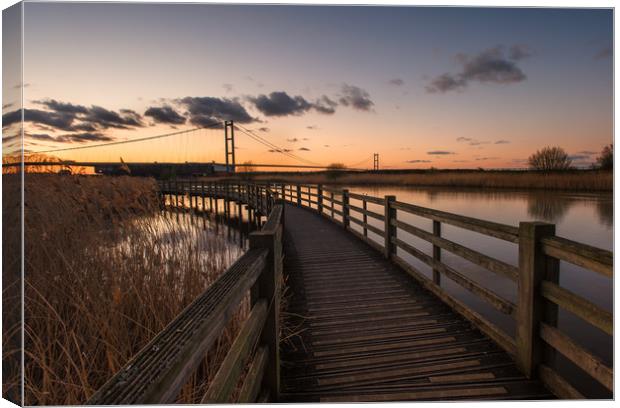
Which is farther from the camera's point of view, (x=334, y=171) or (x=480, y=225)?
(x=334, y=171)

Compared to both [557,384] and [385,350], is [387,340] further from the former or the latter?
[557,384]

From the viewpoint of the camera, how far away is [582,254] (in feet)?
6.58

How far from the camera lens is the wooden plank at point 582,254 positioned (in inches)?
73.5

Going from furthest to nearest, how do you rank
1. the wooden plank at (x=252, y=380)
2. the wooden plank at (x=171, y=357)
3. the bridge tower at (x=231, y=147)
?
the bridge tower at (x=231, y=147) < the wooden plank at (x=252, y=380) < the wooden plank at (x=171, y=357)

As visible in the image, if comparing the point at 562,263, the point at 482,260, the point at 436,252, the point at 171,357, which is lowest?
the point at 562,263

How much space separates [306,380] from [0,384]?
195 centimetres

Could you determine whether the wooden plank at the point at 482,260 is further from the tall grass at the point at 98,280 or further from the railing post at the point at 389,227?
the tall grass at the point at 98,280

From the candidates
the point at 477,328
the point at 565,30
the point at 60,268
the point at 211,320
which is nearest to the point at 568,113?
the point at 565,30

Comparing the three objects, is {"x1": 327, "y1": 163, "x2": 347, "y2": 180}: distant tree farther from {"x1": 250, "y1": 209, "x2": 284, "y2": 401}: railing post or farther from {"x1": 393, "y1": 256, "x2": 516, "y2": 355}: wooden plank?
{"x1": 250, "y1": 209, "x2": 284, "y2": 401}: railing post

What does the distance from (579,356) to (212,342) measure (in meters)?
2.11

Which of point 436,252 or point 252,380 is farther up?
point 436,252

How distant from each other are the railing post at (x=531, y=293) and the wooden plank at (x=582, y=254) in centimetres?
8

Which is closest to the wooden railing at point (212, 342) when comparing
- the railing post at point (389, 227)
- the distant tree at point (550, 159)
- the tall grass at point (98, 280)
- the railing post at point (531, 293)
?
the tall grass at point (98, 280)

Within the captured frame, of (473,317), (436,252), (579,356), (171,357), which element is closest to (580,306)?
(579,356)
